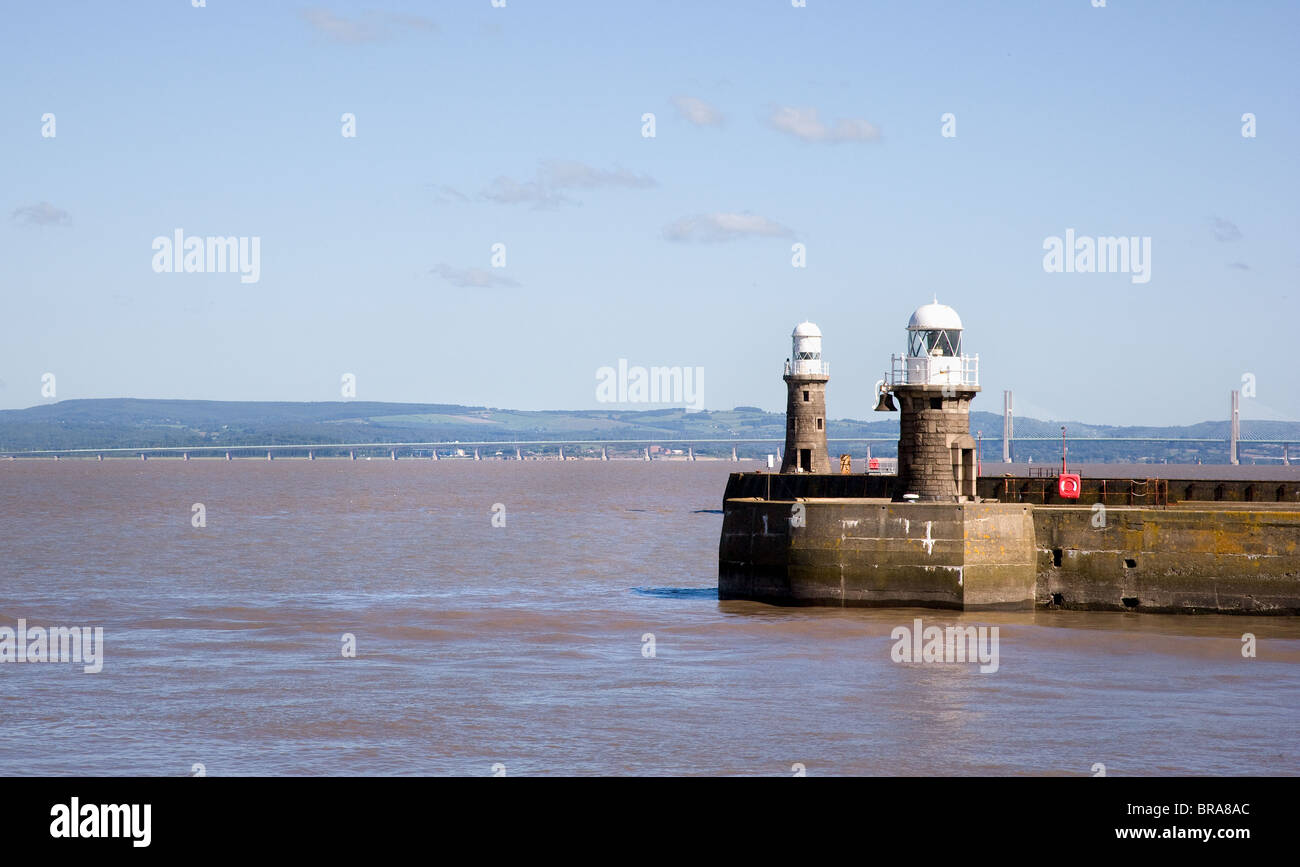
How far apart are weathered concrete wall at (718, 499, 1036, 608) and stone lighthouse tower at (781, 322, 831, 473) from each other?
27916 mm

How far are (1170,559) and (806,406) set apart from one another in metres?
30.2

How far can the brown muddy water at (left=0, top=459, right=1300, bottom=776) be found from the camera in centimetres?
2325

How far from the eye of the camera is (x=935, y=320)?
39906 mm

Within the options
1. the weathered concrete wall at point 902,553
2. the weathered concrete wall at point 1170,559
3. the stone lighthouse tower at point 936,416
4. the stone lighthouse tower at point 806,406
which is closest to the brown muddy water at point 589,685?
the weathered concrete wall at point 1170,559

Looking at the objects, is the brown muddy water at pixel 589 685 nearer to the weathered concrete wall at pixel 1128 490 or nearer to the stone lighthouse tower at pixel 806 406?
the weathered concrete wall at pixel 1128 490

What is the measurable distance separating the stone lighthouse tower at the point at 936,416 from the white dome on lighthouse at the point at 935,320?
0.09 ft

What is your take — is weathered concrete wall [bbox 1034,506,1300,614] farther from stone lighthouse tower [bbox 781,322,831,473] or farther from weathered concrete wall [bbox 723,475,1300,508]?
stone lighthouse tower [bbox 781,322,831,473]

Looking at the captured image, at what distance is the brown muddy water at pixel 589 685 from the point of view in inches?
915

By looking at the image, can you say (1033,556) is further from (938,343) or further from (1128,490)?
(938,343)

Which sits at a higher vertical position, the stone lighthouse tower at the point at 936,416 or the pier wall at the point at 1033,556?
the stone lighthouse tower at the point at 936,416
